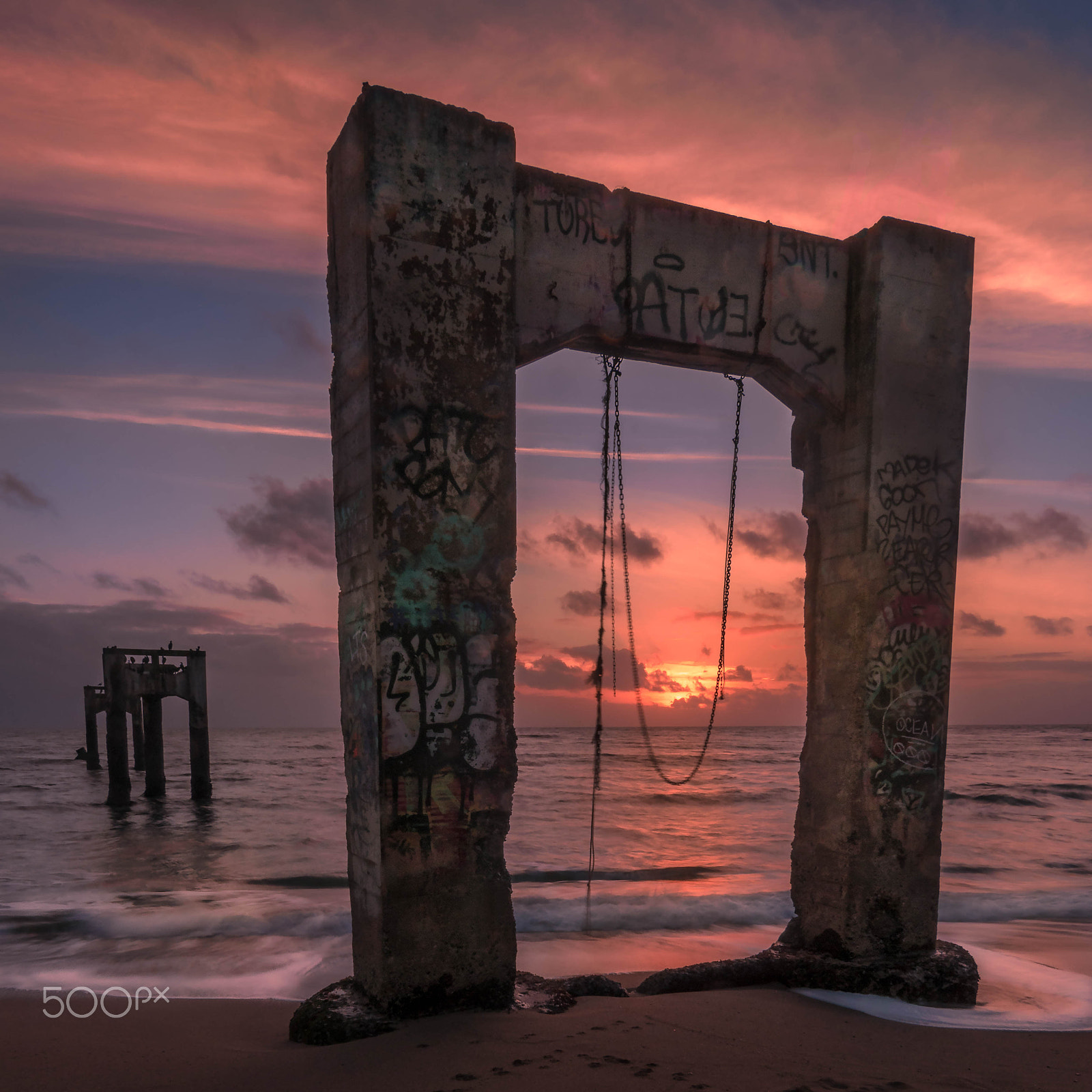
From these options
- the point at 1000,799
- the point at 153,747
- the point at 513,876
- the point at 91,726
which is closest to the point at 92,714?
the point at 91,726

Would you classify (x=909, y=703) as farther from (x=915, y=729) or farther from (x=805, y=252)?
(x=805, y=252)

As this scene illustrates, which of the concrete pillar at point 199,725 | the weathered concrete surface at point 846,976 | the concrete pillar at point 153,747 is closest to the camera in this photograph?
the weathered concrete surface at point 846,976

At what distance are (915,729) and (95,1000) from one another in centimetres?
617

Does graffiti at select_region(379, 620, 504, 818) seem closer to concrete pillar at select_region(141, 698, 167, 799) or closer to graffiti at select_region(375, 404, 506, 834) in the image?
graffiti at select_region(375, 404, 506, 834)

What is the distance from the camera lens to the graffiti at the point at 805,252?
5.29 metres

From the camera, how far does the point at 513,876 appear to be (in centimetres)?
1348

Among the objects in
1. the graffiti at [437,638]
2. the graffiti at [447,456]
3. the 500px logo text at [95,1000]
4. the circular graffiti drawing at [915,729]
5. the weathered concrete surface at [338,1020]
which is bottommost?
the 500px logo text at [95,1000]

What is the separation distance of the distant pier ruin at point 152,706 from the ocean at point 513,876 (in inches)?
28.5

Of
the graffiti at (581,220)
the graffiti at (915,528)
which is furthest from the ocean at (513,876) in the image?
the graffiti at (581,220)

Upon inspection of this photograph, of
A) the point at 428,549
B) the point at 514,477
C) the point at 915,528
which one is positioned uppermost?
the point at 514,477

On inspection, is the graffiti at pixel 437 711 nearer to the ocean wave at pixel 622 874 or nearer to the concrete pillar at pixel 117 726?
the ocean wave at pixel 622 874

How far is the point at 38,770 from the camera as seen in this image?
3975 centimetres

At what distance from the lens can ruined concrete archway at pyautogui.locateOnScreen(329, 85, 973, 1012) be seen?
4.07 meters

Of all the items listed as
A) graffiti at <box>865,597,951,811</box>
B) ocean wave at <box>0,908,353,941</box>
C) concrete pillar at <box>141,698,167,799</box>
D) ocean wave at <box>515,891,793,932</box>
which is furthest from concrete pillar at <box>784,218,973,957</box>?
concrete pillar at <box>141,698,167,799</box>
